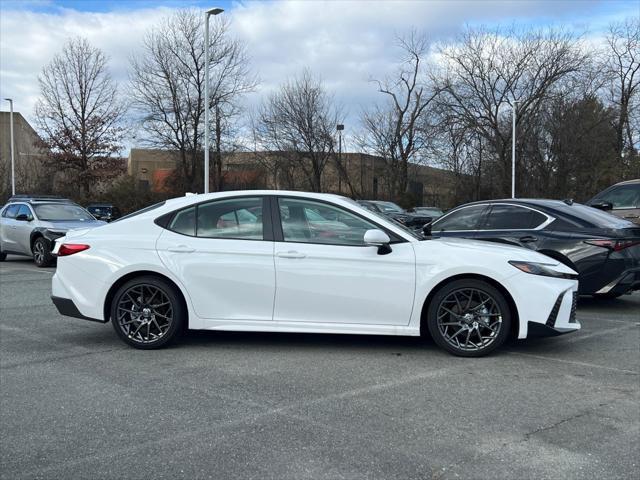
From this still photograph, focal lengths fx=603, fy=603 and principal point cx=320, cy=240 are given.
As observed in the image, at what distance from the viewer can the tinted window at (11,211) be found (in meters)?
15.1

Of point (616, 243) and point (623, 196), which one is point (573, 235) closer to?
point (616, 243)

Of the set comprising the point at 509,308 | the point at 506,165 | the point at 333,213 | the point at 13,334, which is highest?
the point at 506,165

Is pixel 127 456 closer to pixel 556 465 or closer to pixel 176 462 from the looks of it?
pixel 176 462

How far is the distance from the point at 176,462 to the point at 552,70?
127ft

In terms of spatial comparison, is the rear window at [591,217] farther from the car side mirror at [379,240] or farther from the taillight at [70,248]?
the taillight at [70,248]

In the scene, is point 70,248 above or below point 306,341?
above

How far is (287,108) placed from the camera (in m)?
41.1

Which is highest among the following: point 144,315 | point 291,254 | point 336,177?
point 336,177

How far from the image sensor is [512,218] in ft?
28.1

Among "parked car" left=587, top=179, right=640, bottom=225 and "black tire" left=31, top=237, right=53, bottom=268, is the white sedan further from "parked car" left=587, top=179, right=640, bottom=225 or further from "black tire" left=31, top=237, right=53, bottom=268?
"black tire" left=31, top=237, right=53, bottom=268

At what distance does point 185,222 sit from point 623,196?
9706 millimetres

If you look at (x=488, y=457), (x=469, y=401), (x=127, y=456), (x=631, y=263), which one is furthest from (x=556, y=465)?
(x=631, y=263)

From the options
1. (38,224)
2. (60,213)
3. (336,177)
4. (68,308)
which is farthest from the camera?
(336,177)

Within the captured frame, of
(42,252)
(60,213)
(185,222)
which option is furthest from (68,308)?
(60,213)
